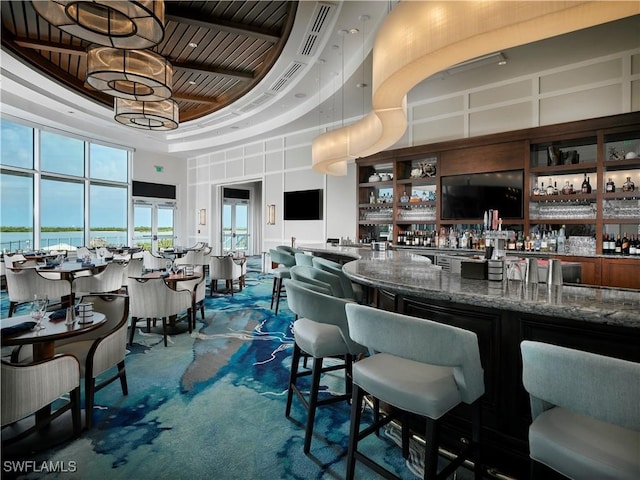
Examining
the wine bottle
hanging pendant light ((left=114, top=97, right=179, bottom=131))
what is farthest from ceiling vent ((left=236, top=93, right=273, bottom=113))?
the wine bottle

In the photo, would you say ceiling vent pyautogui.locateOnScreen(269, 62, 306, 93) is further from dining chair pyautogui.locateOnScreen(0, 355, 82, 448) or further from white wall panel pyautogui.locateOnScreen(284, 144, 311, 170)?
dining chair pyautogui.locateOnScreen(0, 355, 82, 448)

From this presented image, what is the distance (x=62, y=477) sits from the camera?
77.9 inches

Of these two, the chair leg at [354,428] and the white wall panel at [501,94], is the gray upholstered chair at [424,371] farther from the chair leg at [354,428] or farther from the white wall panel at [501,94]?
the white wall panel at [501,94]

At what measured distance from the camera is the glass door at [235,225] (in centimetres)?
1412

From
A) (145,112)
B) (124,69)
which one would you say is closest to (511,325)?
(124,69)

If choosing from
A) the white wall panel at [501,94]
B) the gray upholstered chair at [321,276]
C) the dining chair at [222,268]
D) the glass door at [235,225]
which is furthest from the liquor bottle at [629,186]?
the glass door at [235,225]

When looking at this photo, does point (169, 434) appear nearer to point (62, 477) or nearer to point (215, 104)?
point (62, 477)

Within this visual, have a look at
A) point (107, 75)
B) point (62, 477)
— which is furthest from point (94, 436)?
point (107, 75)

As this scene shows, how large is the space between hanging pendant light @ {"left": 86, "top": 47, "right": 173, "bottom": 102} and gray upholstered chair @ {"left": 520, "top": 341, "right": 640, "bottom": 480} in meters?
6.03

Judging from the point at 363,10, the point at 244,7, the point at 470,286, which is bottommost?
the point at 470,286

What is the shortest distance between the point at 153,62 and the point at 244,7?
1.68 meters

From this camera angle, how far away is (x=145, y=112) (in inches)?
258

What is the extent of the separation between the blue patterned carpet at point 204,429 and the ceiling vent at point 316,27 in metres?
4.39

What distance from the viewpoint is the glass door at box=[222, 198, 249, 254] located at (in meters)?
14.1
